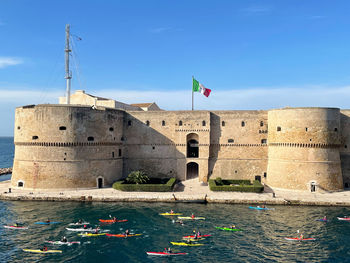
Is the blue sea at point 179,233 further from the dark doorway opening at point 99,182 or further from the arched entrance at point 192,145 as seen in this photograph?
the arched entrance at point 192,145

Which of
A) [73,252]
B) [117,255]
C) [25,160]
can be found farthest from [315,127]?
[25,160]

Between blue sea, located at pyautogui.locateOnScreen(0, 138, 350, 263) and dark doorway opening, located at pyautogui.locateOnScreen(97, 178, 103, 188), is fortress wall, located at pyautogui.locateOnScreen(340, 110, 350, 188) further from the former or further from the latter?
dark doorway opening, located at pyautogui.locateOnScreen(97, 178, 103, 188)

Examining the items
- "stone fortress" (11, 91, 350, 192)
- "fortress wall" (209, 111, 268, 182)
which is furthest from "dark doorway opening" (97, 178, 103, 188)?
"fortress wall" (209, 111, 268, 182)

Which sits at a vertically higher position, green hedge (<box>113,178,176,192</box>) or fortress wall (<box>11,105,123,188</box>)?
fortress wall (<box>11,105,123,188</box>)

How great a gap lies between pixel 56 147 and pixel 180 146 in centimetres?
2020

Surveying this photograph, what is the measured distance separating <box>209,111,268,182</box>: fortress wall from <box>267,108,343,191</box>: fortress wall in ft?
16.5

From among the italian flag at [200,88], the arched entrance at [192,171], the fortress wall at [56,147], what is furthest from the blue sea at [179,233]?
the italian flag at [200,88]

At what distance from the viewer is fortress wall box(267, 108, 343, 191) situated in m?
44.5

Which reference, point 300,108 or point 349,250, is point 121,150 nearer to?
point 300,108

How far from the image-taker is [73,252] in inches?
1035

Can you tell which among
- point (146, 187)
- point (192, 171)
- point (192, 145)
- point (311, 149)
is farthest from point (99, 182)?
point (311, 149)

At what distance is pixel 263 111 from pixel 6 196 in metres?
41.9

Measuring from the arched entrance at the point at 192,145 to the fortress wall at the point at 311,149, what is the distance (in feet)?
50.3

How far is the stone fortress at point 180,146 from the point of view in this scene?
44.7m
